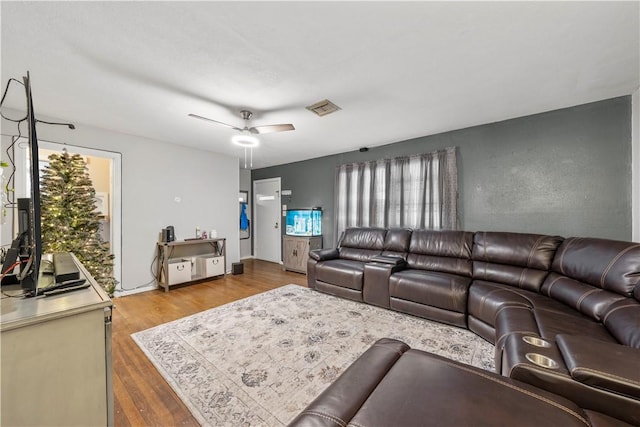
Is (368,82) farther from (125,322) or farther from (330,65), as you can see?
(125,322)

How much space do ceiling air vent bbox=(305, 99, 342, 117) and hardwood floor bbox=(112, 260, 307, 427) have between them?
9.47ft

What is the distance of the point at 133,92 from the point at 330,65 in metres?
2.10

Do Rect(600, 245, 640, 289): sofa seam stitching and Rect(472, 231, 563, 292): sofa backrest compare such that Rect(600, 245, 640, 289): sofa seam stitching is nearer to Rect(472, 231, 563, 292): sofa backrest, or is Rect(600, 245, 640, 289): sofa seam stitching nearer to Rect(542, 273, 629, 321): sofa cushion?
Rect(542, 273, 629, 321): sofa cushion

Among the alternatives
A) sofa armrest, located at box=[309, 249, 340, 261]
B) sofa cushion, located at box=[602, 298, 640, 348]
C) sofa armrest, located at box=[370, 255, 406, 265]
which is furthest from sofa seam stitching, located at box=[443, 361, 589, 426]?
sofa armrest, located at box=[309, 249, 340, 261]

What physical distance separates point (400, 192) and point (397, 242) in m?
0.96

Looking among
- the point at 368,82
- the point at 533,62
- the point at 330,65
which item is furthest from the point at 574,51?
the point at 330,65

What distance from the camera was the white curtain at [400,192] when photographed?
379 cm

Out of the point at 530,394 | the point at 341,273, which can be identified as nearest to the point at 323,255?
the point at 341,273

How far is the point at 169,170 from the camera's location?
14.2 feet

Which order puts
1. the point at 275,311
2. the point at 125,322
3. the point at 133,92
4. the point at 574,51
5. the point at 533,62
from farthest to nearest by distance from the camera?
the point at 275,311, the point at 125,322, the point at 133,92, the point at 533,62, the point at 574,51

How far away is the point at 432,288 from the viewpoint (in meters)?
2.79

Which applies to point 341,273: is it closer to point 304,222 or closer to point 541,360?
point 304,222

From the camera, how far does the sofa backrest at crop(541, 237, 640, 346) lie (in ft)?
5.33

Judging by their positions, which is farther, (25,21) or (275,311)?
(275,311)
